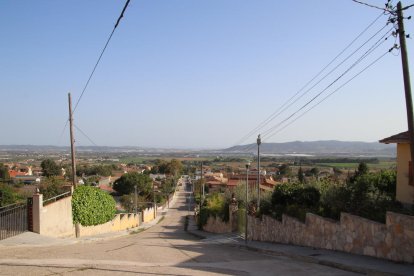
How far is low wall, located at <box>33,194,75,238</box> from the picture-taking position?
1925cm

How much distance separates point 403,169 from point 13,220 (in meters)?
15.1

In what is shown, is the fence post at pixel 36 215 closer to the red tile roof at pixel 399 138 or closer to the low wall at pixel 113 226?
the low wall at pixel 113 226

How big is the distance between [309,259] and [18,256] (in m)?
8.56

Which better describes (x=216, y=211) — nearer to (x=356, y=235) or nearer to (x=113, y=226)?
(x=113, y=226)

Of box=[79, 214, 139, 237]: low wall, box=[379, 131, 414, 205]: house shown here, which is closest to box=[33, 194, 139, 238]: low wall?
→ box=[79, 214, 139, 237]: low wall

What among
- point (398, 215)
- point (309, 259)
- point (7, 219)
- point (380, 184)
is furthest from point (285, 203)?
point (7, 219)

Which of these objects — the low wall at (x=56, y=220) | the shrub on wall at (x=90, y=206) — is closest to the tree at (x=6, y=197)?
the shrub on wall at (x=90, y=206)

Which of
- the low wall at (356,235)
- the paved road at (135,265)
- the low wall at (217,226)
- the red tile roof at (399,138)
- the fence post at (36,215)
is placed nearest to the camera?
the paved road at (135,265)

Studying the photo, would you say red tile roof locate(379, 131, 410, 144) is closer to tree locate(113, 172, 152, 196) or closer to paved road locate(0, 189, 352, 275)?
paved road locate(0, 189, 352, 275)

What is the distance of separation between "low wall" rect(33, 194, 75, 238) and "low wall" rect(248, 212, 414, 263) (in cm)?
1064

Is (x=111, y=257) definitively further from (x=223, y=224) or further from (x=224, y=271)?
→ (x=223, y=224)

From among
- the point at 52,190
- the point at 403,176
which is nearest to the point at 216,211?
the point at 52,190

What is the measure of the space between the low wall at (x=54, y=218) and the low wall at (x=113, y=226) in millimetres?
2295

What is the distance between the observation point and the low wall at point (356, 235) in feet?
36.9
